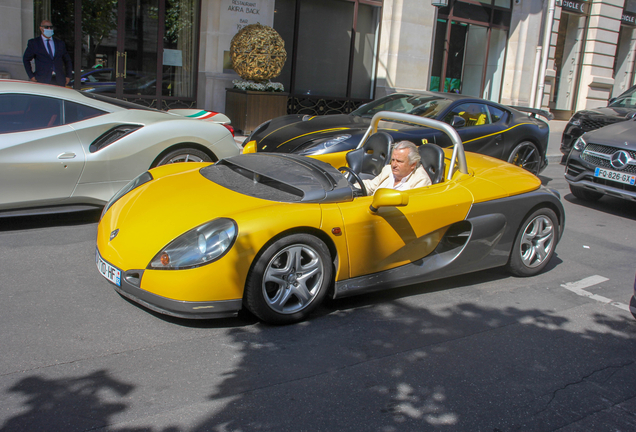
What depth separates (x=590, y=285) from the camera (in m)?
5.36

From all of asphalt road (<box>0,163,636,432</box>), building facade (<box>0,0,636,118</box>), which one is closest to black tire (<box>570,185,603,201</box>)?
asphalt road (<box>0,163,636,432</box>)

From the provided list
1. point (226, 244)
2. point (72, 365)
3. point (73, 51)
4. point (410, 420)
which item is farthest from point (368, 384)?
point (73, 51)

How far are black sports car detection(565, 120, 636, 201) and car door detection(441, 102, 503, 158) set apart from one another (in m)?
1.15

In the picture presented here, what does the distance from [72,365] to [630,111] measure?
11267 mm

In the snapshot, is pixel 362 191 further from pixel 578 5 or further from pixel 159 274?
pixel 578 5

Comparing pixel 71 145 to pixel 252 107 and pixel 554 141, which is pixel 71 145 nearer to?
pixel 252 107

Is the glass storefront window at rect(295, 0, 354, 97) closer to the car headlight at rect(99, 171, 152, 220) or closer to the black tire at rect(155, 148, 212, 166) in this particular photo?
the black tire at rect(155, 148, 212, 166)

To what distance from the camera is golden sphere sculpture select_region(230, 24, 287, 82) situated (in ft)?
41.0

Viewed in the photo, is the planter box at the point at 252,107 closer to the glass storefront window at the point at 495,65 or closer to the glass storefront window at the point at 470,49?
the glass storefront window at the point at 470,49

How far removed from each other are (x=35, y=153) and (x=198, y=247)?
9.17 ft

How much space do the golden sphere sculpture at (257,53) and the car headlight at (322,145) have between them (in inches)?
227

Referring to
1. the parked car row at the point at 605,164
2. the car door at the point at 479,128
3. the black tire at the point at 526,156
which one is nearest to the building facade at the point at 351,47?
the car door at the point at 479,128

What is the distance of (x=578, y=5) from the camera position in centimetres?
2073

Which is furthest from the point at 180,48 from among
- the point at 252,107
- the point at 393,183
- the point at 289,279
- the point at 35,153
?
the point at 289,279
